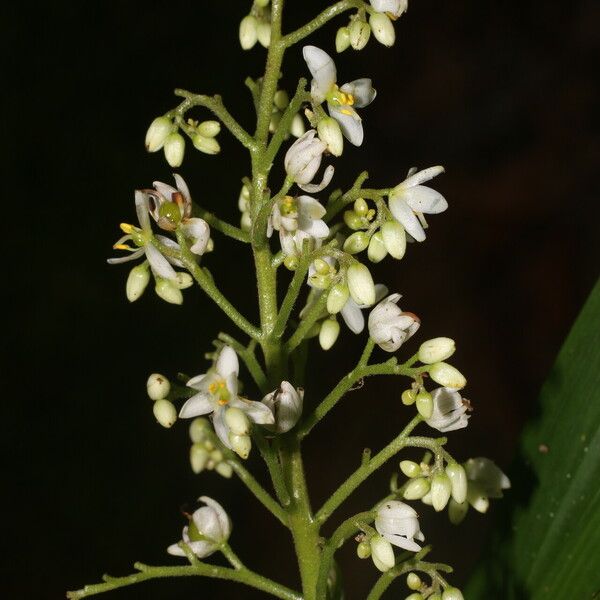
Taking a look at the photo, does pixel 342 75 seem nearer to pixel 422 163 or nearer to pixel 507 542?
pixel 422 163

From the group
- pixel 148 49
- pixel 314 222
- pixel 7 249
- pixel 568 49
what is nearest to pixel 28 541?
pixel 7 249

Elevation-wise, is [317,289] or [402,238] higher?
[402,238]

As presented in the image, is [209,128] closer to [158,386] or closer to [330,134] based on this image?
[330,134]

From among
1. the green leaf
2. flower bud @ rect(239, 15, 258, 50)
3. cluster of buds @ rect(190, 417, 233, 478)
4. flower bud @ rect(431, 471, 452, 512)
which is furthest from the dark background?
flower bud @ rect(431, 471, 452, 512)

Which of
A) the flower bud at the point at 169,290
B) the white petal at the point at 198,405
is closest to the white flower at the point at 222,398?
the white petal at the point at 198,405

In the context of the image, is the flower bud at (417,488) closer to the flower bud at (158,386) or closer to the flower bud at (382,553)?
the flower bud at (382,553)

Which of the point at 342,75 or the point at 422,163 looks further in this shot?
the point at 422,163

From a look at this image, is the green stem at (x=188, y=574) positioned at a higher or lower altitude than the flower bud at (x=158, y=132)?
lower
